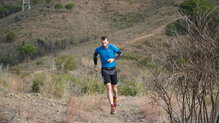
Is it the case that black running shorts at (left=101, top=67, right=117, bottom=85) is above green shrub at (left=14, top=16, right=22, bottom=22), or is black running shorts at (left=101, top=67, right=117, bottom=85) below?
below

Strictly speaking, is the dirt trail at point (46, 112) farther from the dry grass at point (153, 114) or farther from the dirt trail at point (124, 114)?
the dry grass at point (153, 114)

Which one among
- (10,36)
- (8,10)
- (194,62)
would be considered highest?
(8,10)

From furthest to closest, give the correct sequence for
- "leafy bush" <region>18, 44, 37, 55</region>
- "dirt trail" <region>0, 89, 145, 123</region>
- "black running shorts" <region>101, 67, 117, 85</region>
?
"leafy bush" <region>18, 44, 37, 55</region> → "black running shorts" <region>101, 67, 117, 85</region> → "dirt trail" <region>0, 89, 145, 123</region>

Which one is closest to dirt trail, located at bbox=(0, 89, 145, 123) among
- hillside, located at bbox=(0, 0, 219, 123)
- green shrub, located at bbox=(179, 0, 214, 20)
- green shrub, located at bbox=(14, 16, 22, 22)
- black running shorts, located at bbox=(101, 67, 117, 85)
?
hillside, located at bbox=(0, 0, 219, 123)

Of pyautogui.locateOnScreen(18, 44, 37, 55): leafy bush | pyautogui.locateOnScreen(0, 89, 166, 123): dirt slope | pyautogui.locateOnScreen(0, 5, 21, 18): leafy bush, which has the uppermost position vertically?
pyautogui.locateOnScreen(0, 5, 21, 18): leafy bush

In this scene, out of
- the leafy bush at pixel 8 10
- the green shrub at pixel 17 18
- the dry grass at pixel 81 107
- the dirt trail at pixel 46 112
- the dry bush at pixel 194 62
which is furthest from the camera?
the leafy bush at pixel 8 10

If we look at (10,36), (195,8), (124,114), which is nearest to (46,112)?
(124,114)

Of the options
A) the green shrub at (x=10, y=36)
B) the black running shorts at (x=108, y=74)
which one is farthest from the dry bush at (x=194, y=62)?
the green shrub at (x=10, y=36)

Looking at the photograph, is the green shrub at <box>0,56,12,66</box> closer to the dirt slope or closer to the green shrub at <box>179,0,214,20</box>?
the green shrub at <box>179,0,214,20</box>

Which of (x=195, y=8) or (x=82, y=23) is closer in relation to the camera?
(x=195, y=8)

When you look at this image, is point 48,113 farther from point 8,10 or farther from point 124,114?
point 8,10

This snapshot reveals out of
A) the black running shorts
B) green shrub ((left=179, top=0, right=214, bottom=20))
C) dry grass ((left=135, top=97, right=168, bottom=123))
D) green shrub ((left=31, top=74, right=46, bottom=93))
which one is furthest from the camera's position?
green shrub ((left=31, top=74, right=46, bottom=93))

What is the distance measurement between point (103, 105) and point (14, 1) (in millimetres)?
73500

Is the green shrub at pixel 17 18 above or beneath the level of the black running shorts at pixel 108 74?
above
